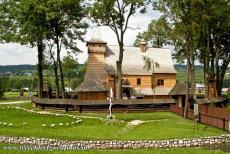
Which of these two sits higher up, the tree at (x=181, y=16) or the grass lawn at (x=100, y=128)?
the tree at (x=181, y=16)

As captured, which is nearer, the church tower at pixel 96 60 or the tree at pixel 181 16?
the tree at pixel 181 16

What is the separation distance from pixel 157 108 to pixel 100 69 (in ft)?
41.9

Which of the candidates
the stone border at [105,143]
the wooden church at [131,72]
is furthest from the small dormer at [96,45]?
the stone border at [105,143]

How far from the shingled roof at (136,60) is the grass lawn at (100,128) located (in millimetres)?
18729

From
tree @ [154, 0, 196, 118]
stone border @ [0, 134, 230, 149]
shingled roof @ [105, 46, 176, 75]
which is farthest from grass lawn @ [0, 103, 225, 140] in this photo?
shingled roof @ [105, 46, 176, 75]

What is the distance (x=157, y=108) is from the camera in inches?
2028

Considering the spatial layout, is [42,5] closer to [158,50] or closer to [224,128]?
[158,50]

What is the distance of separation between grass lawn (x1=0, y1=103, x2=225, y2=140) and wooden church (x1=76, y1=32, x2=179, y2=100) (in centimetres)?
1464

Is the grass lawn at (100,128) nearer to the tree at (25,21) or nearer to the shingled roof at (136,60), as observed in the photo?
the tree at (25,21)

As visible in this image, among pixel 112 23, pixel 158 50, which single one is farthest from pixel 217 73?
pixel 112 23

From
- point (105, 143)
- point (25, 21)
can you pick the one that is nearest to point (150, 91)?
point (25, 21)

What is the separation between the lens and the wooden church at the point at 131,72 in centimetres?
6009

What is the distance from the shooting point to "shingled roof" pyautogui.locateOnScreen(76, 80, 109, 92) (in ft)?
180

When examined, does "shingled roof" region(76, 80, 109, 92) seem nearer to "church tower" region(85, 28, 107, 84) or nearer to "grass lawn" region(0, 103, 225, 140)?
"church tower" region(85, 28, 107, 84)
